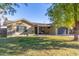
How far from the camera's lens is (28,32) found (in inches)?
105

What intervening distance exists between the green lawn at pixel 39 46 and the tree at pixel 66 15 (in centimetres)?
13

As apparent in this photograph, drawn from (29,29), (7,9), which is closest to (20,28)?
(29,29)

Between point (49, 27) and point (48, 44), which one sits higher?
point (49, 27)

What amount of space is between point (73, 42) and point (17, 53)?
24.5 inches

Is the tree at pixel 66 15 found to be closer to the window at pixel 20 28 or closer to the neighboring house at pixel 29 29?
the neighboring house at pixel 29 29

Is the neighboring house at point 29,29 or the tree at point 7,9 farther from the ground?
the tree at point 7,9

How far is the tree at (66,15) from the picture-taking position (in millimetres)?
2631

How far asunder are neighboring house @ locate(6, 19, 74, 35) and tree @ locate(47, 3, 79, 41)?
0.22 ft

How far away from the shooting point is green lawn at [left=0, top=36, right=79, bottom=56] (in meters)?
2.63

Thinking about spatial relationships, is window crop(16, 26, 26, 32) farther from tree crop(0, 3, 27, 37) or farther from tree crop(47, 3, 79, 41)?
tree crop(47, 3, 79, 41)

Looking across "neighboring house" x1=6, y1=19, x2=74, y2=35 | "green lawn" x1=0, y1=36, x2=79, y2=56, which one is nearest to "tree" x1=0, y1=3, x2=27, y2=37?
"neighboring house" x1=6, y1=19, x2=74, y2=35

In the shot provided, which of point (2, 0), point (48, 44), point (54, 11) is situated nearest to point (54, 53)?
point (48, 44)

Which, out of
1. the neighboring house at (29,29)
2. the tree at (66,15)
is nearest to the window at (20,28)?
the neighboring house at (29,29)

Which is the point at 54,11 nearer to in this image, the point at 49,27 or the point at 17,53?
the point at 49,27
